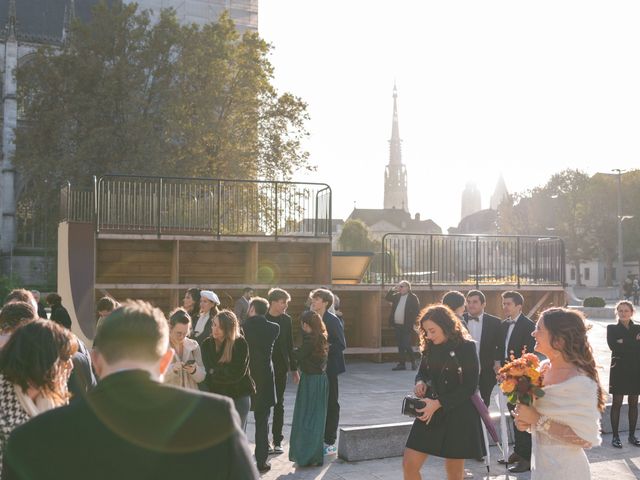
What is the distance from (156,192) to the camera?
53.4 feet

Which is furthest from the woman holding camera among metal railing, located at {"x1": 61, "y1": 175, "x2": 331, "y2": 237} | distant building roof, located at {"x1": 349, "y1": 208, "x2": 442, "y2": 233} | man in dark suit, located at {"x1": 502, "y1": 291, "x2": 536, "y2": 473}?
distant building roof, located at {"x1": 349, "y1": 208, "x2": 442, "y2": 233}

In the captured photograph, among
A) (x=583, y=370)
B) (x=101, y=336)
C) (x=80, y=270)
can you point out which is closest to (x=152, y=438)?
(x=101, y=336)

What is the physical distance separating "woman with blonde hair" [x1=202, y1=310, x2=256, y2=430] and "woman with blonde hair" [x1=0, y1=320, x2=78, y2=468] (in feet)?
10.1

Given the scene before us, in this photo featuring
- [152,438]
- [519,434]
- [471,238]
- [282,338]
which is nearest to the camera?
[152,438]

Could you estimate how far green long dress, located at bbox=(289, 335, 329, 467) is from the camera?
807cm

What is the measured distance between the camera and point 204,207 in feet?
54.7

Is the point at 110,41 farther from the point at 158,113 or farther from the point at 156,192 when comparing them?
the point at 156,192

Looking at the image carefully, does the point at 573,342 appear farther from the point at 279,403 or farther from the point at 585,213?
the point at 585,213

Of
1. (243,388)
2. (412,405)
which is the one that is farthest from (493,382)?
(412,405)

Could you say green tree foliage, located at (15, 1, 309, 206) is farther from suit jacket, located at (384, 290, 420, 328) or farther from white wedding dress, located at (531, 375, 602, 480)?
white wedding dress, located at (531, 375, 602, 480)

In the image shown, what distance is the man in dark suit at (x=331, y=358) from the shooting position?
8539mm

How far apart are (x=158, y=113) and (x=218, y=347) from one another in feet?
92.0

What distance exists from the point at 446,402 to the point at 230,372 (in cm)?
228

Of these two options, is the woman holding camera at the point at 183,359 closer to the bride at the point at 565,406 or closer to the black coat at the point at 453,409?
the black coat at the point at 453,409
